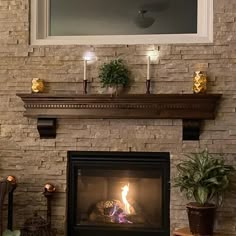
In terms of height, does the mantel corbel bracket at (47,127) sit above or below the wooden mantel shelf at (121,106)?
below

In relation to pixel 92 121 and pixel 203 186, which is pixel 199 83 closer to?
pixel 203 186

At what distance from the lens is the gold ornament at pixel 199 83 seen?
10.9 feet

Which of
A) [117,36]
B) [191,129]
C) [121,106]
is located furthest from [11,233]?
[117,36]

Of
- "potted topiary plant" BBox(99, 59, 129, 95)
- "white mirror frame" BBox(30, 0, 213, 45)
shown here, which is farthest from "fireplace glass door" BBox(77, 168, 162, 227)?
"white mirror frame" BBox(30, 0, 213, 45)

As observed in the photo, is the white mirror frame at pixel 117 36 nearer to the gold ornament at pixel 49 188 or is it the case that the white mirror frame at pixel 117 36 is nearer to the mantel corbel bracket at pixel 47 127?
the mantel corbel bracket at pixel 47 127

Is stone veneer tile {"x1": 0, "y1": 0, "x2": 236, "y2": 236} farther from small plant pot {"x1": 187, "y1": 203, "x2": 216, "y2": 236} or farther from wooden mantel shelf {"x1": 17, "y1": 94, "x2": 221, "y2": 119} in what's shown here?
small plant pot {"x1": 187, "y1": 203, "x2": 216, "y2": 236}

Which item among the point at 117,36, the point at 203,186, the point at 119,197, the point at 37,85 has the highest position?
the point at 117,36

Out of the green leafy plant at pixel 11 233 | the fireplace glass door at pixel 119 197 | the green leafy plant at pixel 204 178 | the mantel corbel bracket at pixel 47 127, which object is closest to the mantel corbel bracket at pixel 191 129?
the green leafy plant at pixel 204 178

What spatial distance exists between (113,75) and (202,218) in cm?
122

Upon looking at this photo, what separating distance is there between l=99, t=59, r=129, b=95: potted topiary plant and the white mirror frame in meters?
0.25

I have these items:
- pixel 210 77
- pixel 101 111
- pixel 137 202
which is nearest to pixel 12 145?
pixel 101 111

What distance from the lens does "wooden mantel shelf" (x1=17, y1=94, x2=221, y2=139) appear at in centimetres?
332

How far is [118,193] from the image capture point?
358 centimetres

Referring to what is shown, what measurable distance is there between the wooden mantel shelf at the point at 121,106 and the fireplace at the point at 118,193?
324 millimetres
